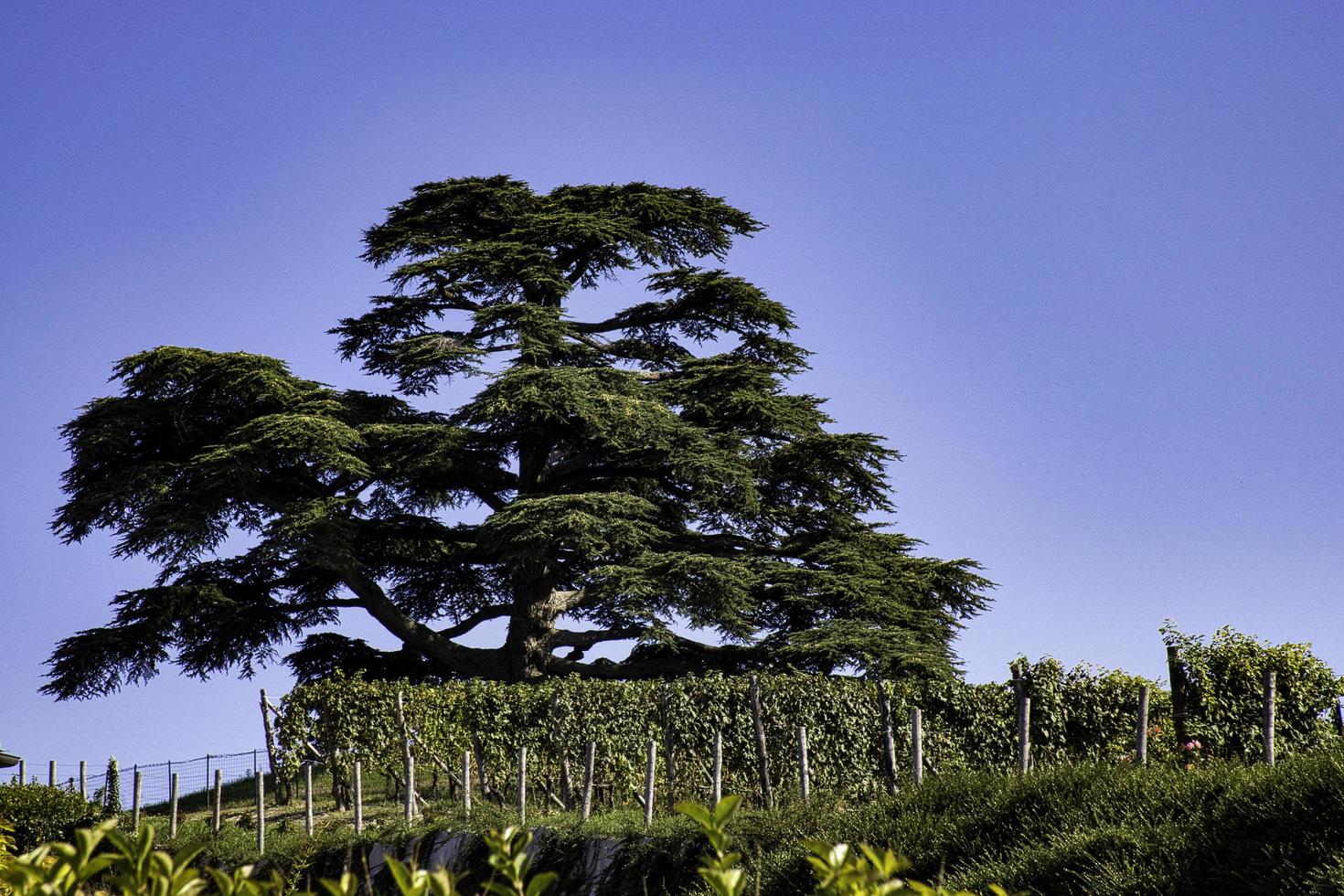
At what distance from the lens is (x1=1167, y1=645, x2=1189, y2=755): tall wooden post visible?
14.9 m

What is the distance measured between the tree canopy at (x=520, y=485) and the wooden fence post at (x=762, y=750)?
549cm

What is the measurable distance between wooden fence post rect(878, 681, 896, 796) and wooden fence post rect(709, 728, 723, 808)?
2.03 metres

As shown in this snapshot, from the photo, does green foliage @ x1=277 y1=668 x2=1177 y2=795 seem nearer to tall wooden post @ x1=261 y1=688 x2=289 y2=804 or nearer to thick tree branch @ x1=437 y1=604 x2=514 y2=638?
tall wooden post @ x1=261 y1=688 x2=289 y2=804

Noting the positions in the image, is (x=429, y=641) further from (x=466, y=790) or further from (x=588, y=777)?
(x=588, y=777)

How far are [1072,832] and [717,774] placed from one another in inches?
212

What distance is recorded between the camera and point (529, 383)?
2394 cm

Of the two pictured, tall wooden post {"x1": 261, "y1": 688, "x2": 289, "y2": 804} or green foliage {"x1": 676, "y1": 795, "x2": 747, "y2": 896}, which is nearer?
green foliage {"x1": 676, "y1": 795, "x2": 747, "y2": 896}

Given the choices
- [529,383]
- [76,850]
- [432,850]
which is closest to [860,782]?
[432,850]

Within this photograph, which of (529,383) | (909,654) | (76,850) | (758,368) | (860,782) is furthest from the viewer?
(758,368)

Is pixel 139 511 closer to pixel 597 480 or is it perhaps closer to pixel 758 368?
pixel 597 480

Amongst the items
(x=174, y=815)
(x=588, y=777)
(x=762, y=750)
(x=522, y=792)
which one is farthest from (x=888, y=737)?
(x=174, y=815)

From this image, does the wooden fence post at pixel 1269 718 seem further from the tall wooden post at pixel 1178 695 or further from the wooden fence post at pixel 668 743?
the wooden fence post at pixel 668 743

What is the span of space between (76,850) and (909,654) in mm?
19857

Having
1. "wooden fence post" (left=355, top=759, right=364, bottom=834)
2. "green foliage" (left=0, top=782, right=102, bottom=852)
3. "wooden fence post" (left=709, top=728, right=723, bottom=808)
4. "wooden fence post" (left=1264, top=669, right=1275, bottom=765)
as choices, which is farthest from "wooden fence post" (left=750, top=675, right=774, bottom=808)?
"green foliage" (left=0, top=782, right=102, bottom=852)
